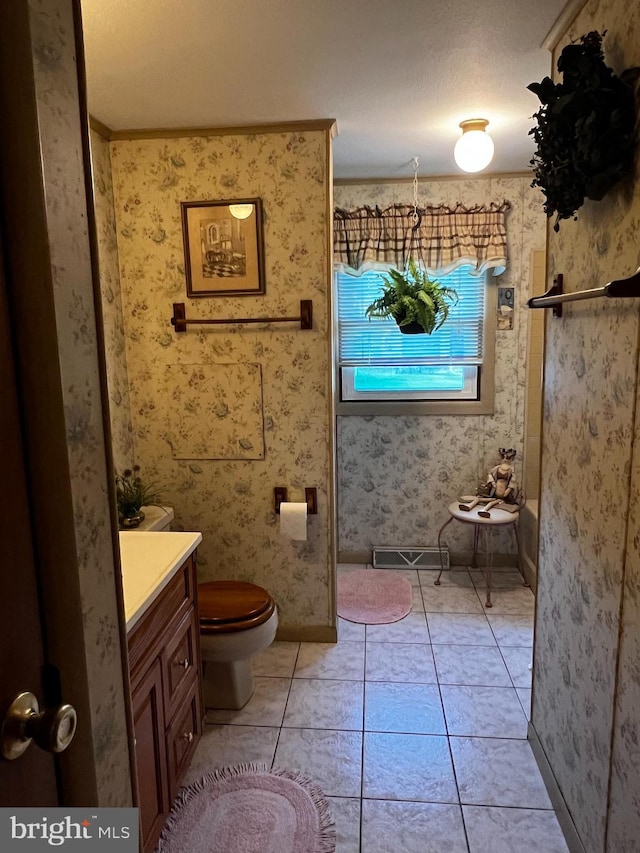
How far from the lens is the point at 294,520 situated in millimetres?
2705

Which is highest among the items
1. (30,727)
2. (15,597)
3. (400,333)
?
(400,333)

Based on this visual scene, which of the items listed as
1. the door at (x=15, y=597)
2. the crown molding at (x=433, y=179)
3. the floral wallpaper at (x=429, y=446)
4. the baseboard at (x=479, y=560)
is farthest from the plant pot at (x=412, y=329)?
the door at (x=15, y=597)

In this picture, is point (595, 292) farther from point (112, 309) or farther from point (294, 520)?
point (112, 309)

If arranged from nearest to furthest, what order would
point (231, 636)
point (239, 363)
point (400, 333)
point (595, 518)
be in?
point (595, 518) → point (231, 636) → point (239, 363) → point (400, 333)

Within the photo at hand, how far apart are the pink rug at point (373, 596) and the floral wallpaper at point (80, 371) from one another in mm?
2231

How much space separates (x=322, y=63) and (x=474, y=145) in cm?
87

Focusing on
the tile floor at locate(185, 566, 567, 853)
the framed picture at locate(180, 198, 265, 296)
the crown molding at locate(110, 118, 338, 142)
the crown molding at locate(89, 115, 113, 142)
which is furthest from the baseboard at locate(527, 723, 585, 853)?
the crown molding at locate(89, 115, 113, 142)

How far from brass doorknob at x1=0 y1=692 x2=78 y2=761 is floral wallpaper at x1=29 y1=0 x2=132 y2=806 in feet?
0.36

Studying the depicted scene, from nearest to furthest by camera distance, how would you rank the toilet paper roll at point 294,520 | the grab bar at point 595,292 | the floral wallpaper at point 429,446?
1. the grab bar at point 595,292
2. the toilet paper roll at point 294,520
3. the floral wallpaper at point 429,446

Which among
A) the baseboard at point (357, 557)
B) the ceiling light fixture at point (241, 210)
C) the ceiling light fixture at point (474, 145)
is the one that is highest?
the ceiling light fixture at point (474, 145)

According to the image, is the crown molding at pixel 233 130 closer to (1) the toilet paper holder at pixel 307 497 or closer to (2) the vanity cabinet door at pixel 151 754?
(1) the toilet paper holder at pixel 307 497

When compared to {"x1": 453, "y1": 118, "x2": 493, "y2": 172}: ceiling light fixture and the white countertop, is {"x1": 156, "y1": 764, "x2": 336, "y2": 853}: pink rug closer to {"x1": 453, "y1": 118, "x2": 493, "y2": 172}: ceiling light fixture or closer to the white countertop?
the white countertop

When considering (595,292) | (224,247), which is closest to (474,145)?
(224,247)

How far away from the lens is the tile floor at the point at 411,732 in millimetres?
1835
